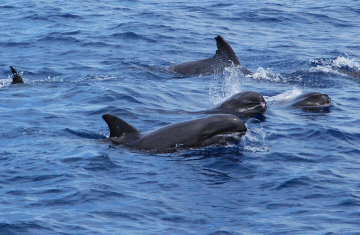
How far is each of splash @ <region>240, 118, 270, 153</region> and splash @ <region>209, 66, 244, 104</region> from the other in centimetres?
308

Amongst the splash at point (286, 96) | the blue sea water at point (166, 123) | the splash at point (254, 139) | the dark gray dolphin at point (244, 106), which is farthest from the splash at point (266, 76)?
the splash at point (254, 139)

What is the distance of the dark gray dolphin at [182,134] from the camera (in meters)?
13.0

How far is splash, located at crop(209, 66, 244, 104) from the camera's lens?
18.9 metres

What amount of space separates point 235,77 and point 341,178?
1026 centimetres

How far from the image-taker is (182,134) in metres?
13.2

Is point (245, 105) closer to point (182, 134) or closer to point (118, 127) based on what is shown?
point (182, 134)

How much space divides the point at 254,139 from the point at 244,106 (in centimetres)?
262

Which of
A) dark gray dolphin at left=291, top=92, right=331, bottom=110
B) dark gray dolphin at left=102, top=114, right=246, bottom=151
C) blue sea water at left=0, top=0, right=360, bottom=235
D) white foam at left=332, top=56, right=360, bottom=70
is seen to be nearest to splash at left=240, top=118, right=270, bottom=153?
blue sea water at left=0, top=0, right=360, bottom=235

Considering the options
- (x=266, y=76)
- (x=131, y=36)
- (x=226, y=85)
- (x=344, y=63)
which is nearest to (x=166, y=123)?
(x=226, y=85)

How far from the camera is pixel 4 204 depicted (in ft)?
33.0

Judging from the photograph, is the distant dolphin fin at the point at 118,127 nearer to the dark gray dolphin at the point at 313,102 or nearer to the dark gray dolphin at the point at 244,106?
the dark gray dolphin at the point at 244,106

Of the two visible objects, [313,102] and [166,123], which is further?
[313,102]

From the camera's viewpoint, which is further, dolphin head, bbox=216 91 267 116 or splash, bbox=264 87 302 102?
splash, bbox=264 87 302 102

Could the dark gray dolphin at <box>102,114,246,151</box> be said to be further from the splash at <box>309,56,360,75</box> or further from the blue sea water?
the splash at <box>309,56,360,75</box>
